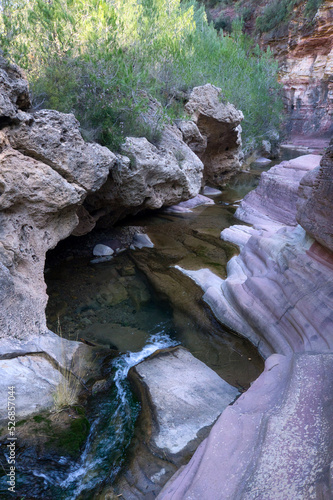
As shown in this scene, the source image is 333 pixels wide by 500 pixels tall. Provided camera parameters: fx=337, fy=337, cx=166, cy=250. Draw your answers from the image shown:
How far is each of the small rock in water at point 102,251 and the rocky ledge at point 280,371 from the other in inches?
85.6

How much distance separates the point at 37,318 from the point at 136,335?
1.48m

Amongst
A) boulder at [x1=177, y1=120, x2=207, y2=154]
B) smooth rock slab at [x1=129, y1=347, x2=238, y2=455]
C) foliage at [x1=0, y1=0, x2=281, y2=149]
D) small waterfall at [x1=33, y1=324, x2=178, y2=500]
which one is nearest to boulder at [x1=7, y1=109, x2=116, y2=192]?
foliage at [x1=0, y1=0, x2=281, y2=149]

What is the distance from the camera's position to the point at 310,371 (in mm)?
3381

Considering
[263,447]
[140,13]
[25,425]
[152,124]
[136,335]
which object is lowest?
[136,335]

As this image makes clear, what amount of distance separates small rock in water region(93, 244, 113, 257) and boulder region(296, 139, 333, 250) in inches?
173

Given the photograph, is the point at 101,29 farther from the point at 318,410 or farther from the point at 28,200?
the point at 318,410

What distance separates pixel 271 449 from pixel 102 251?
6099mm

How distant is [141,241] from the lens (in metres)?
8.80

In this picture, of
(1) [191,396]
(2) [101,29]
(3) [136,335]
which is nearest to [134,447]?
(1) [191,396]

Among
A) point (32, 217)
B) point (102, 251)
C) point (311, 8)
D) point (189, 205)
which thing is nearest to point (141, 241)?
point (102, 251)

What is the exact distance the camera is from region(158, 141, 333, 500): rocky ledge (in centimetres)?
239

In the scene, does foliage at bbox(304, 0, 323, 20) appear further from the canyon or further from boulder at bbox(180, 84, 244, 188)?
the canyon

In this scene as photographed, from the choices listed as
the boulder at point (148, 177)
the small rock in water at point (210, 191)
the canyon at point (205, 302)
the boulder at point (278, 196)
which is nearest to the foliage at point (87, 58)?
the boulder at point (148, 177)

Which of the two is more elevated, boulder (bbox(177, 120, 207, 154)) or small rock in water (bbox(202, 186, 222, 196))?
boulder (bbox(177, 120, 207, 154))
